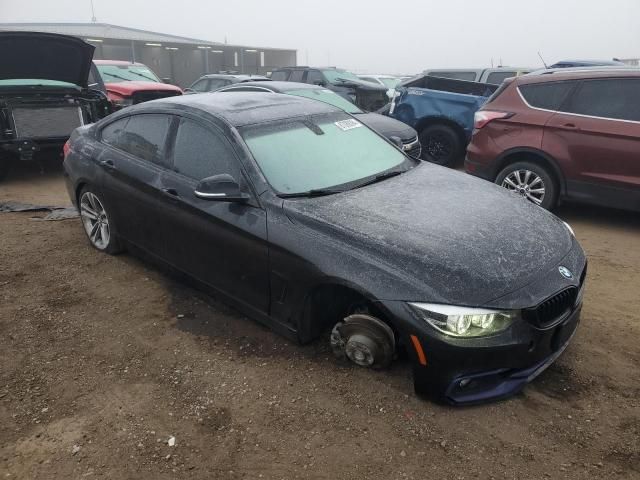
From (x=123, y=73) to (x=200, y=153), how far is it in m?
9.67

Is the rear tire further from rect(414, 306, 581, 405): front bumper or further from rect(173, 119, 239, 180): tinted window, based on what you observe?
rect(414, 306, 581, 405): front bumper

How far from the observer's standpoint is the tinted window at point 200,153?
11.1 ft

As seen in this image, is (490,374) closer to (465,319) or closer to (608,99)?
(465,319)

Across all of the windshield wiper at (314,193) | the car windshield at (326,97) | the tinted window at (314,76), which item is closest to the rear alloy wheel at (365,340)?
the windshield wiper at (314,193)

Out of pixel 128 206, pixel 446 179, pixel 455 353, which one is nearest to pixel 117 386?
pixel 128 206

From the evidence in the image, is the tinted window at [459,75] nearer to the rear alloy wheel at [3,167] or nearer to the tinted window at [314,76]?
the tinted window at [314,76]

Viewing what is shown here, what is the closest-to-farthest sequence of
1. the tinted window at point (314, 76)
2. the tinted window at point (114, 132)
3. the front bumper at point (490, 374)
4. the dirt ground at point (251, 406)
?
the dirt ground at point (251, 406) < the front bumper at point (490, 374) < the tinted window at point (114, 132) < the tinted window at point (314, 76)

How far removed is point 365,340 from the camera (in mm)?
2891

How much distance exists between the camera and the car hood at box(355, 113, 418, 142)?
7.35 meters

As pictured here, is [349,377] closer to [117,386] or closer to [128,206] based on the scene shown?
[117,386]

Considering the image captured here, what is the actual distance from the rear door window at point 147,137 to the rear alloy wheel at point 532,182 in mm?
3790

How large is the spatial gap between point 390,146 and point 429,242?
5.45 feet

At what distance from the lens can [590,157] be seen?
538cm

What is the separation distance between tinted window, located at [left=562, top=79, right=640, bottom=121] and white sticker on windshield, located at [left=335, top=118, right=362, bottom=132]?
285 cm
